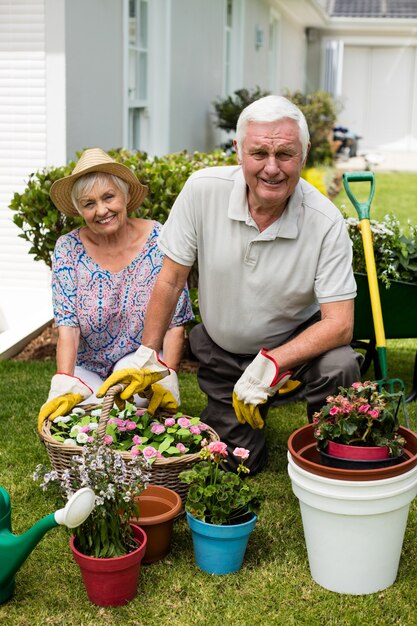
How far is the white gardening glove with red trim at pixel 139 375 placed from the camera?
2.80 m

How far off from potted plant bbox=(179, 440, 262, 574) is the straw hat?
1.28m

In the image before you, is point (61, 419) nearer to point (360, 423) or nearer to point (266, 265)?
point (266, 265)

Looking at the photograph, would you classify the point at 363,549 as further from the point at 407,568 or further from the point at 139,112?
the point at 139,112

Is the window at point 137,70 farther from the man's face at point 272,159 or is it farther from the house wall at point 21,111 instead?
the man's face at point 272,159

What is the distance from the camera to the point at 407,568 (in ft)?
8.73

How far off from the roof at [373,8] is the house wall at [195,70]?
426 inches

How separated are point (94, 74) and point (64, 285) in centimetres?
295

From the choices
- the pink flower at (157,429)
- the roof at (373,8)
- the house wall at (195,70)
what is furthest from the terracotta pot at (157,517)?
the roof at (373,8)

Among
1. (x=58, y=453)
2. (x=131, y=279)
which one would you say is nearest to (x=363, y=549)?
(x=58, y=453)

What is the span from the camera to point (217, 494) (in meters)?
2.59

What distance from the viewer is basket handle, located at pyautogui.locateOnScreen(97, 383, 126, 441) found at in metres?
2.63

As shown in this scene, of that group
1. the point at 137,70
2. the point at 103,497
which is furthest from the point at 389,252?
the point at 137,70

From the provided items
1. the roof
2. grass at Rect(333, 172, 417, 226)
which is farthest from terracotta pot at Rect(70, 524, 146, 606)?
the roof

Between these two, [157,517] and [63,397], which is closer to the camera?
[157,517]
